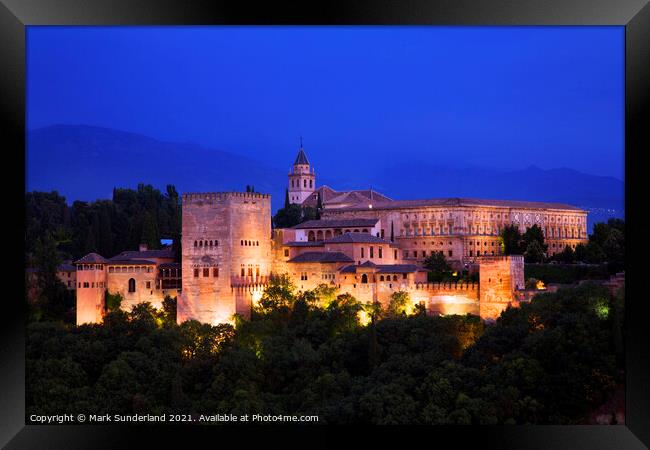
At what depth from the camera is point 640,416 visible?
8.96m

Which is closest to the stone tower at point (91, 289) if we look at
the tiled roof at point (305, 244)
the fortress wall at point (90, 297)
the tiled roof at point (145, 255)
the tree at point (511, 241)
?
the fortress wall at point (90, 297)

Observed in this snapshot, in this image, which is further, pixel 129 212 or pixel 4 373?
pixel 129 212

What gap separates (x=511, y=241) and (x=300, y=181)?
12954 millimetres

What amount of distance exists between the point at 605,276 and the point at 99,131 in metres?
17.4

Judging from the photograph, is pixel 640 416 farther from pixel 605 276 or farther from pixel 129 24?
pixel 605 276

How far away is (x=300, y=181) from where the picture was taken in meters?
37.8

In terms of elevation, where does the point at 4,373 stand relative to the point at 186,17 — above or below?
below

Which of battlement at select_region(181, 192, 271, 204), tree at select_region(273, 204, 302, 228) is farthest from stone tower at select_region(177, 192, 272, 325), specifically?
tree at select_region(273, 204, 302, 228)

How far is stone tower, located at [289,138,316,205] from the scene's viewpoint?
123 feet

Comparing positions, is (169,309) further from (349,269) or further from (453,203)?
(453,203)

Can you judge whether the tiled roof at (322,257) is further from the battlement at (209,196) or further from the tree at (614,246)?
the tree at (614,246)

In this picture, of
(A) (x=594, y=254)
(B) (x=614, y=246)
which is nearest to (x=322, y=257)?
(A) (x=594, y=254)

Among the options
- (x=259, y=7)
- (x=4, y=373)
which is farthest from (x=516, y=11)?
(x=4, y=373)

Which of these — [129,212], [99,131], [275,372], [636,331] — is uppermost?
[99,131]
